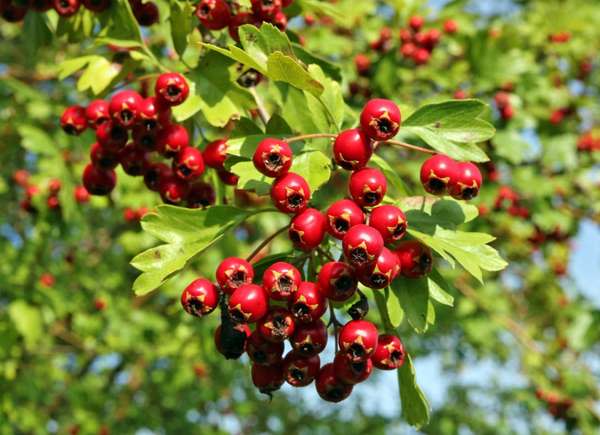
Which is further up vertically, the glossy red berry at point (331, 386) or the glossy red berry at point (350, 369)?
the glossy red berry at point (350, 369)

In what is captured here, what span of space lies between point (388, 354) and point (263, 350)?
12.2 inches

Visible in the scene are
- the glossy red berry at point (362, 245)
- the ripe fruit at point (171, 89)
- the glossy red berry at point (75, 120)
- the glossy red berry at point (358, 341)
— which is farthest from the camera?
the glossy red berry at point (75, 120)

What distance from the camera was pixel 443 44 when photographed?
3.77m

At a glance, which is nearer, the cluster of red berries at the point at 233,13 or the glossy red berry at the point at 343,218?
the glossy red berry at the point at 343,218

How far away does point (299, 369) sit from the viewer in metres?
1.54

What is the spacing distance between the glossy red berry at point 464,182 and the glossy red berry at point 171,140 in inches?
29.3

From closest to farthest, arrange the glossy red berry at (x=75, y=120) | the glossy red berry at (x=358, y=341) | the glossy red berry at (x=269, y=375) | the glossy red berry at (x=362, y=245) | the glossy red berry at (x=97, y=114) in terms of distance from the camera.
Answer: the glossy red berry at (x=362, y=245) → the glossy red berry at (x=358, y=341) → the glossy red berry at (x=269, y=375) → the glossy red berry at (x=97, y=114) → the glossy red berry at (x=75, y=120)

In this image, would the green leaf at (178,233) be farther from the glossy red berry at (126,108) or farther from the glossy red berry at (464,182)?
the glossy red berry at (464,182)

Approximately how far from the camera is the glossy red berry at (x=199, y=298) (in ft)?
5.03

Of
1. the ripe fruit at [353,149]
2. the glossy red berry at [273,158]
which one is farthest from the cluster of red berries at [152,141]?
the ripe fruit at [353,149]

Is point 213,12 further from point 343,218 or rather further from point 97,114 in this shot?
point 343,218

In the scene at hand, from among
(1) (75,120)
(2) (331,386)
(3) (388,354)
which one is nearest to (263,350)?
(2) (331,386)

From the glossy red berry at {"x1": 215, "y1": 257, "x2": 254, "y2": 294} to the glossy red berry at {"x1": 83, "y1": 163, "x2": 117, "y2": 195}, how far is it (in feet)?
2.27

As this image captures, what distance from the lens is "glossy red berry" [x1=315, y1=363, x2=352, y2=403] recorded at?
157 cm
